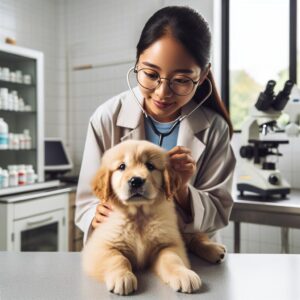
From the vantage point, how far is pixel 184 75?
48 cm

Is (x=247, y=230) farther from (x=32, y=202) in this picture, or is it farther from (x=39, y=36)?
(x=39, y=36)

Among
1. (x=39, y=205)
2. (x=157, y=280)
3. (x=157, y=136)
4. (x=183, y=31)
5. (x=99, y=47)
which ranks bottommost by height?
(x=39, y=205)

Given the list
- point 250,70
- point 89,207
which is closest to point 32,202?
point 250,70

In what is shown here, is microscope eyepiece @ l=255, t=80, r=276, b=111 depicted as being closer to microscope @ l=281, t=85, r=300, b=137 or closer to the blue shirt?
microscope @ l=281, t=85, r=300, b=137

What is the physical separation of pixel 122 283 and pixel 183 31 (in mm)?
350

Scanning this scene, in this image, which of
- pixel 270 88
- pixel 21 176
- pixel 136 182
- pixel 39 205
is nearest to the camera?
pixel 136 182

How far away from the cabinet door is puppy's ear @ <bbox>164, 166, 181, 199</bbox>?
1602mm

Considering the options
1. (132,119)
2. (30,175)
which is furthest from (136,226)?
(30,175)

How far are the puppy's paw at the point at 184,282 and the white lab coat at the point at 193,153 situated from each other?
0.09 meters

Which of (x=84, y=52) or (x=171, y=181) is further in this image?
(x=84, y=52)

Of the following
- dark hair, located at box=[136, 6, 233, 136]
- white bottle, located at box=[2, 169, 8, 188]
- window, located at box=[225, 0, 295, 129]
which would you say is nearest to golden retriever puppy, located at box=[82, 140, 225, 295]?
dark hair, located at box=[136, 6, 233, 136]

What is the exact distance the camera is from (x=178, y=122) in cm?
54

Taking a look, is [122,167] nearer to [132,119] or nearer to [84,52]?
[132,119]

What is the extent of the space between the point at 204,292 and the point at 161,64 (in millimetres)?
324
